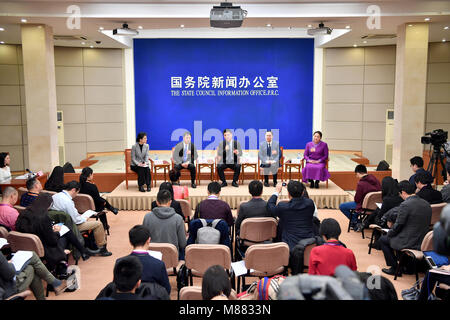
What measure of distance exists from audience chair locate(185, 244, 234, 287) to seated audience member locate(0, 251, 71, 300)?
1374mm

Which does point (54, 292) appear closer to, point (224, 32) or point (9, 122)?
point (9, 122)

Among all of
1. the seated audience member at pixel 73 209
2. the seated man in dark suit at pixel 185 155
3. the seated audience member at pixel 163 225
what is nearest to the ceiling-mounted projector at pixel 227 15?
the seated man in dark suit at pixel 185 155

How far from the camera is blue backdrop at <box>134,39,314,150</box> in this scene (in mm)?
12602

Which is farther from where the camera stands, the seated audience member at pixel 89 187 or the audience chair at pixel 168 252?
the seated audience member at pixel 89 187

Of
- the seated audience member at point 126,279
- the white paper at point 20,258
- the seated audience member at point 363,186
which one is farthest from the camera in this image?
the seated audience member at point 363,186

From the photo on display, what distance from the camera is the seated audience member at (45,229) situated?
4.42m

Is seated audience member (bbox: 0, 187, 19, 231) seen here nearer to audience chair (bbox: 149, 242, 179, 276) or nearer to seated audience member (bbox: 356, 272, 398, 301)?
audience chair (bbox: 149, 242, 179, 276)

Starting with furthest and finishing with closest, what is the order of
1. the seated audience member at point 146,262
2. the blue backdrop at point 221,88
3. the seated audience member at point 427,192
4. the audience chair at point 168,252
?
the blue backdrop at point 221,88
the seated audience member at point 427,192
the audience chair at point 168,252
the seated audience member at point 146,262

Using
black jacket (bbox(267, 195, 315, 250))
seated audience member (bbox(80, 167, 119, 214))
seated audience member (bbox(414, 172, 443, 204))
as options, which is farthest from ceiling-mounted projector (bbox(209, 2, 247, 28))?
black jacket (bbox(267, 195, 315, 250))

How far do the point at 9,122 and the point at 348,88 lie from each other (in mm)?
9459

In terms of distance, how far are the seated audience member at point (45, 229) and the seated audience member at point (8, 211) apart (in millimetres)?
332

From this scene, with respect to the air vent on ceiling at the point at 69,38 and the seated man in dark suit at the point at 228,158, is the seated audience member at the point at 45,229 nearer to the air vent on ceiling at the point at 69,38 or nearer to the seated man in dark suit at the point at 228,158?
the seated man in dark suit at the point at 228,158

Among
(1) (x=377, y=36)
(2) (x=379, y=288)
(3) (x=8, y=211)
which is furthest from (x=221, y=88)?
(2) (x=379, y=288)

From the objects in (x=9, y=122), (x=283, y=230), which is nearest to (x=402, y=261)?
(x=283, y=230)
